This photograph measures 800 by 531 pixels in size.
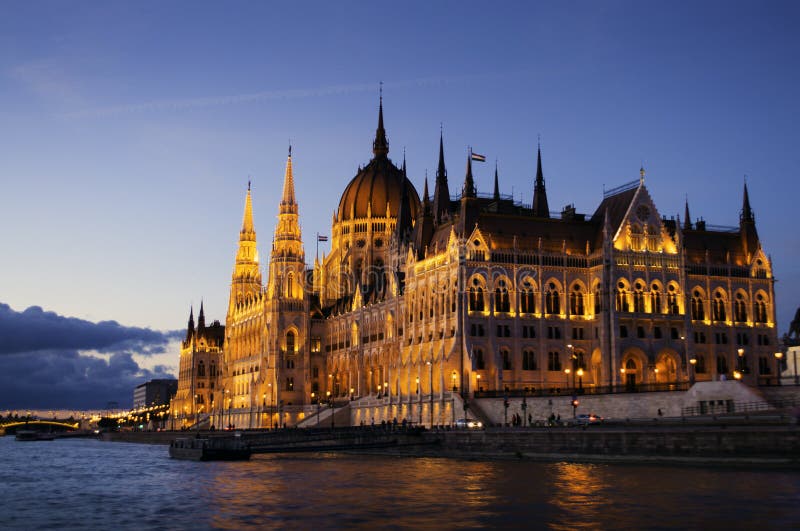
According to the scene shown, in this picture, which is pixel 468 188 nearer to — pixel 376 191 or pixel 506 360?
pixel 506 360

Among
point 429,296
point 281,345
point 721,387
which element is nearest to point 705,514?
point 721,387

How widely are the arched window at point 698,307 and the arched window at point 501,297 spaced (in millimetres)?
22677

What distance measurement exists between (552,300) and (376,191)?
2448 inches

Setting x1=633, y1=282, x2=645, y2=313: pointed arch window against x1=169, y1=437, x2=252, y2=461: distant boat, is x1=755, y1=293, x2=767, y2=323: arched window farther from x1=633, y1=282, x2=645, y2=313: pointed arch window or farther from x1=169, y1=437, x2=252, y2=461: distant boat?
x1=169, y1=437, x2=252, y2=461: distant boat

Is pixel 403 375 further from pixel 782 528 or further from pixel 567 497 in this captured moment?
pixel 782 528

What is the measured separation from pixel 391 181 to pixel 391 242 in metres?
27.6

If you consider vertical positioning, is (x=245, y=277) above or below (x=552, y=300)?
above

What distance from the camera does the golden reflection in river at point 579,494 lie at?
45.7 m

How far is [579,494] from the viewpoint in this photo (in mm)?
54156

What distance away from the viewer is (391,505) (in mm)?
53031

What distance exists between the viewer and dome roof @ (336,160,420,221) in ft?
571

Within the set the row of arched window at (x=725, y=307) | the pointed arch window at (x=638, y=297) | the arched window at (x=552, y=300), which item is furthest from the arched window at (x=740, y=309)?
the arched window at (x=552, y=300)

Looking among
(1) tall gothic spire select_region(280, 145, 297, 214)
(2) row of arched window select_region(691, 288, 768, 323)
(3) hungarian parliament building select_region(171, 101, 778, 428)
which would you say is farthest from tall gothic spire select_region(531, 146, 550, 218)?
(1) tall gothic spire select_region(280, 145, 297, 214)

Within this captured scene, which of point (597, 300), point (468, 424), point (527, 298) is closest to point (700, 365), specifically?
point (597, 300)
